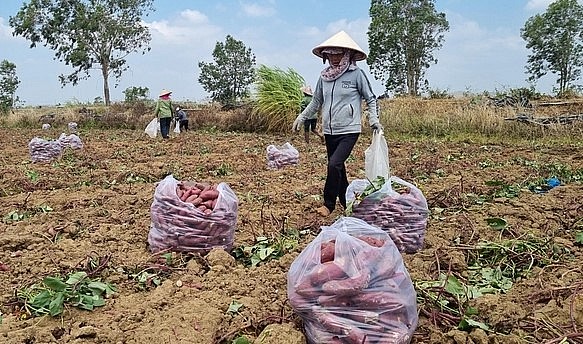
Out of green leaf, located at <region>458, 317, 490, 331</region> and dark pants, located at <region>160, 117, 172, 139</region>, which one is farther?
dark pants, located at <region>160, 117, 172, 139</region>

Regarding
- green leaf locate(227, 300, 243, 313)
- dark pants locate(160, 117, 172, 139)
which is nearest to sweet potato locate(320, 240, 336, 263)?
green leaf locate(227, 300, 243, 313)

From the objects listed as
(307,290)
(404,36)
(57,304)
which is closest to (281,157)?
(57,304)

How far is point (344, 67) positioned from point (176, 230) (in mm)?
2225

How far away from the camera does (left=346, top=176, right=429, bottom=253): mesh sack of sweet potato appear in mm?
4012

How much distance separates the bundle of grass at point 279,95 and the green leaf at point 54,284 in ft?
53.6

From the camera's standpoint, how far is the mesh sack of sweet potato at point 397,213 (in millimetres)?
4012

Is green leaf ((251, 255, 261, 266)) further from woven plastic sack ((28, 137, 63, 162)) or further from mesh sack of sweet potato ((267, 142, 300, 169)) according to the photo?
woven plastic sack ((28, 137, 63, 162))

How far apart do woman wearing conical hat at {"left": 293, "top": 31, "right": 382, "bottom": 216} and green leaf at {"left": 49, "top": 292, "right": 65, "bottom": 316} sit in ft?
8.70

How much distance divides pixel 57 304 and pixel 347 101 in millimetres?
3117

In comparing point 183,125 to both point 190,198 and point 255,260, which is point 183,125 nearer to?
point 190,198

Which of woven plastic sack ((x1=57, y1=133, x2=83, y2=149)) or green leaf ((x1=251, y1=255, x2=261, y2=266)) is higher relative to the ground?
woven plastic sack ((x1=57, y1=133, x2=83, y2=149))

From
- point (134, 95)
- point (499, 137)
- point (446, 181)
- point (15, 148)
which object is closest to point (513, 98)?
point (499, 137)

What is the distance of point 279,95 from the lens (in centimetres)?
1941

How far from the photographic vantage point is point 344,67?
516cm
